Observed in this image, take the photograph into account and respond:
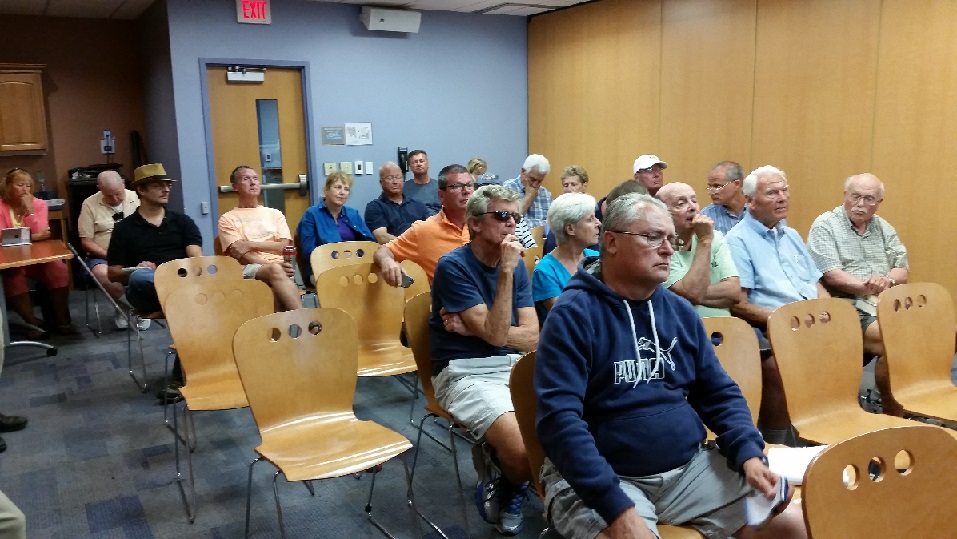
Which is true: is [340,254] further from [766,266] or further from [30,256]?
[766,266]

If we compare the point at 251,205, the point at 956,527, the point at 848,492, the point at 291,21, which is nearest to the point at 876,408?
the point at 956,527

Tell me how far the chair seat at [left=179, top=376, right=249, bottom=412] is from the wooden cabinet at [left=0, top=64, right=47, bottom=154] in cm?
626

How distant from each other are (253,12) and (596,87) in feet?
11.9

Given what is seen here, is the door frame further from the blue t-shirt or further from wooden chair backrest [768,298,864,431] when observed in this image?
wooden chair backrest [768,298,864,431]

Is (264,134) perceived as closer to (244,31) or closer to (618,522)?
(244,31)

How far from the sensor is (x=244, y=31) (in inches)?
278

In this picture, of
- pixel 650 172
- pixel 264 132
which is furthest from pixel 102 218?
pixel 650 172

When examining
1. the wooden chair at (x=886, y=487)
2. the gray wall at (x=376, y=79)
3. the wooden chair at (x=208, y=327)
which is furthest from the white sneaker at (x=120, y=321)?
the wooden chair at (x=886, y=487)

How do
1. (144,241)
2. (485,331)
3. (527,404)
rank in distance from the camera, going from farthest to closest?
(144,241)
(485,331)
(527,404)

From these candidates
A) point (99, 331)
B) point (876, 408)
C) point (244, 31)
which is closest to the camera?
point (876, 408)

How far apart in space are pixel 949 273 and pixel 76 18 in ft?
29.7

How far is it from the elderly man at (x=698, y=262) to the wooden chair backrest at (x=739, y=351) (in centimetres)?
51

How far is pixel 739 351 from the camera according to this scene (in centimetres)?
243

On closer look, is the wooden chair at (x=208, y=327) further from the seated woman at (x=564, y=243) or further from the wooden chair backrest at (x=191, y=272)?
the seated woman at (x=564, y=243)
